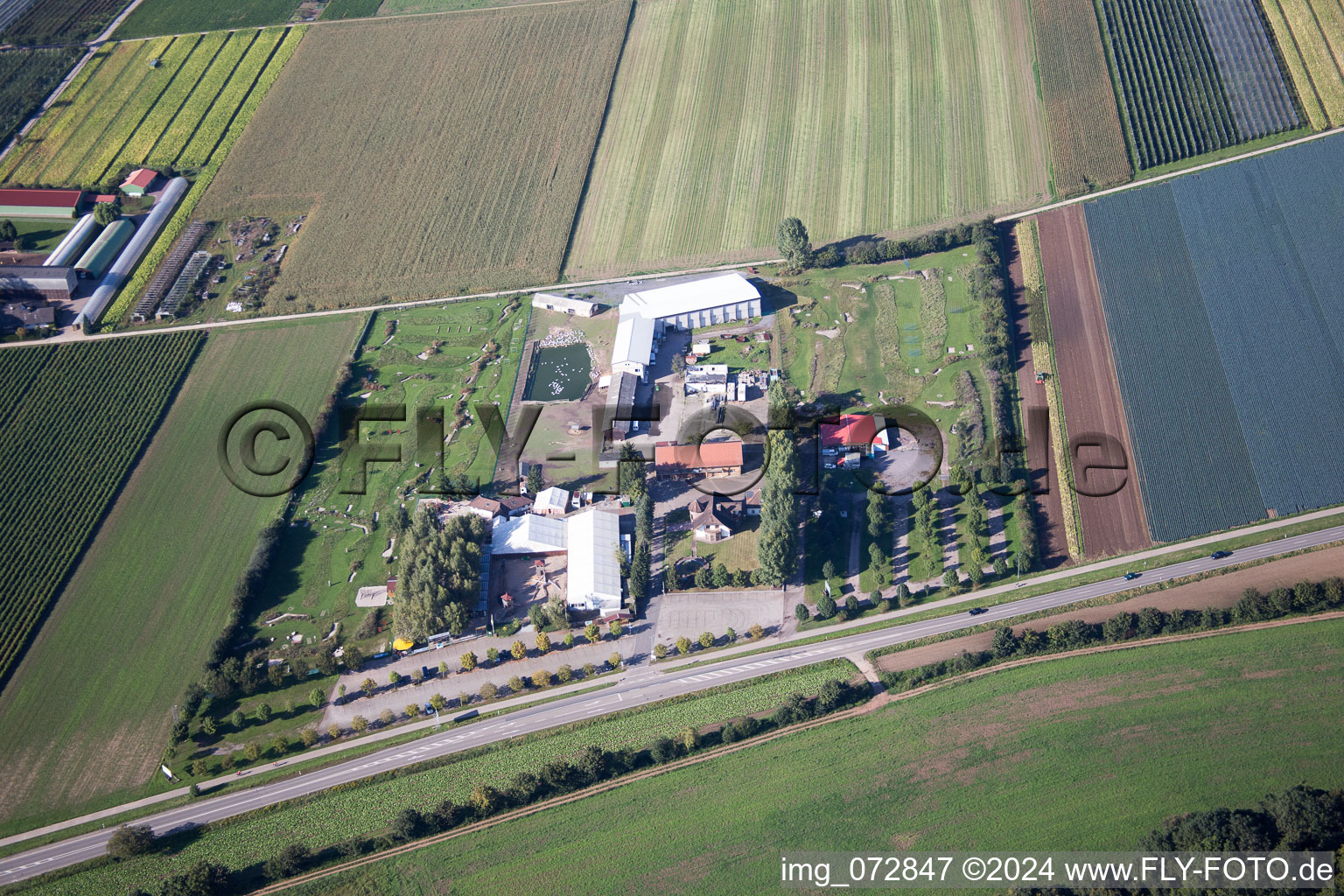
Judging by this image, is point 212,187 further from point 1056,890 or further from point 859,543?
point 1056,890

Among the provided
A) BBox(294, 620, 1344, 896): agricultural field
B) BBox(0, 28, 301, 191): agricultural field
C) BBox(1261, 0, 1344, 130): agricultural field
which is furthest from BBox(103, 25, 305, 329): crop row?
BBox(1261, 0, 1344, 130): agricultural field

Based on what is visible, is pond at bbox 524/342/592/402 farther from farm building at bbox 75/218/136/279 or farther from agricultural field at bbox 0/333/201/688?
farm building at bbox 75/218/136/279

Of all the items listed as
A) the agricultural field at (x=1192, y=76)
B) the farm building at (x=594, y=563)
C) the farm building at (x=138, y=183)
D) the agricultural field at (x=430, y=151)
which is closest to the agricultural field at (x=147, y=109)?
the farm building at (x=138, y=183)

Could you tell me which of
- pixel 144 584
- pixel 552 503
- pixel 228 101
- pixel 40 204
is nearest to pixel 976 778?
pixel 552 503

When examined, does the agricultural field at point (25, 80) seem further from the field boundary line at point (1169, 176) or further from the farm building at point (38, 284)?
the field boundary line at point (1169, 176)

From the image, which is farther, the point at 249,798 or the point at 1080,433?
the point at 1080,433

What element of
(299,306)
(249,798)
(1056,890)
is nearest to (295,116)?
(299,306)

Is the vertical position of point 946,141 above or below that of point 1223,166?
above
